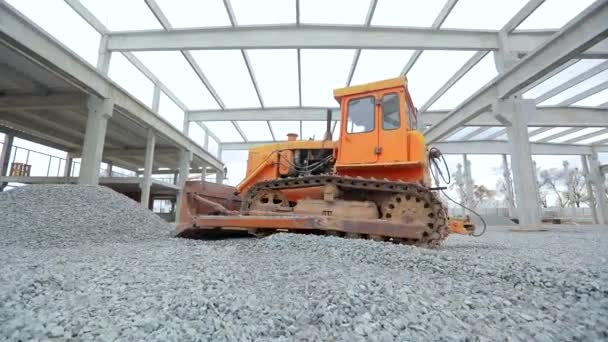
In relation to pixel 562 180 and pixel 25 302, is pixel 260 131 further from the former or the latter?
pixel 562 180

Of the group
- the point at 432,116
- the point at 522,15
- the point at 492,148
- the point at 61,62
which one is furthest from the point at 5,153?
the point at 492,148

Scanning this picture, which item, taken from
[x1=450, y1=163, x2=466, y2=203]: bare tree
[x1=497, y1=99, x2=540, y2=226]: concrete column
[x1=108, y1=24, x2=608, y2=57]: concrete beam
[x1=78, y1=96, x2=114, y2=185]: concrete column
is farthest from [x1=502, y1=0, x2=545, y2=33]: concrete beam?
[x1=450, y1=163, x2=466, y2=203]: bare tree

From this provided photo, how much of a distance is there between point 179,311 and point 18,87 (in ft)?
41.4

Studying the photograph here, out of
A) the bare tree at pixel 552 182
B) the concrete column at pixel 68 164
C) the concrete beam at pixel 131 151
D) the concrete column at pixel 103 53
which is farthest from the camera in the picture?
the bare tree at pixel 552 182

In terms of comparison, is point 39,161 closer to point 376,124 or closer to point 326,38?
point 326,38

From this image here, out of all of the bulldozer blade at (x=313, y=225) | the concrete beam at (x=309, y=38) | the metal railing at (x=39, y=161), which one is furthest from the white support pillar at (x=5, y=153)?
the bulldozer blade at (x=313, y=225)

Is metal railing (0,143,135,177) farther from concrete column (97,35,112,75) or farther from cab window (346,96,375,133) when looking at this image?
cab window (346,96,375,133)

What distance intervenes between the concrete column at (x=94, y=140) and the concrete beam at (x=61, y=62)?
312 mm

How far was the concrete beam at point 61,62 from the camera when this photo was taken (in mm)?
5992

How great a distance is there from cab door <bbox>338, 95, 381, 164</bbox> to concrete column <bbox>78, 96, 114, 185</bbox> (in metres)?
7.82

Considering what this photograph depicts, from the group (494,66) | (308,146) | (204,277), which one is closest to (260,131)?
(494,66)

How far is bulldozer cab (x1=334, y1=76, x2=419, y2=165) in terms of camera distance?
4.02 meters

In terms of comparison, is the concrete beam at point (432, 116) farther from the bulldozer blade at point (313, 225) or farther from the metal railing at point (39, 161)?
the bulldozer blade at point (313, 225)

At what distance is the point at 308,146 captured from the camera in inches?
191
